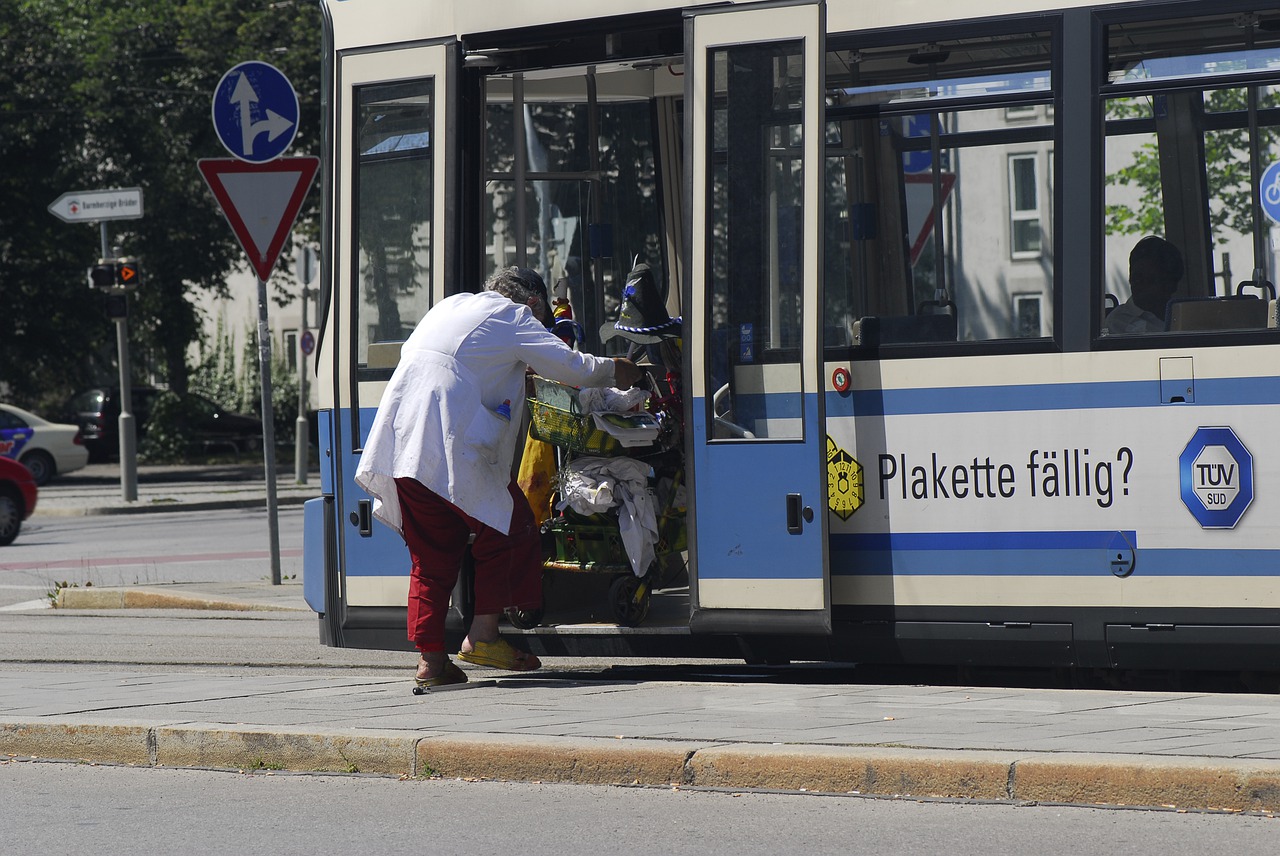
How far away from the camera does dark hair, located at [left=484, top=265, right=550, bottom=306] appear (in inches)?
305

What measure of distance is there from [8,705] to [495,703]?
201 cm

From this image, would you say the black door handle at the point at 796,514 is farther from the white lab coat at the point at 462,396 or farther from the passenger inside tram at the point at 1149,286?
the passenger inside tram at the point at 1149,286

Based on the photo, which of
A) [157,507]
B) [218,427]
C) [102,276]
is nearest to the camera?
[102,276]

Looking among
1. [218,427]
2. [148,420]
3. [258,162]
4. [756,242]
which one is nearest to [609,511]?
[756,242]

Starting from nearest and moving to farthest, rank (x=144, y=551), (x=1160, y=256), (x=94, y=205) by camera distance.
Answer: (x=1160, y=256) → (x=144, y=551) → (x=94, y=205)

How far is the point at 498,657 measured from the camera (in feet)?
25.7

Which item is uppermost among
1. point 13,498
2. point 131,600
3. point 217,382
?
point 217,382

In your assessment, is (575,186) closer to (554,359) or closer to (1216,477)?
(554,359)

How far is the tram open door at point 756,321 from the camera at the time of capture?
7.45m

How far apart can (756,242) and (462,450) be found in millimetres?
1474

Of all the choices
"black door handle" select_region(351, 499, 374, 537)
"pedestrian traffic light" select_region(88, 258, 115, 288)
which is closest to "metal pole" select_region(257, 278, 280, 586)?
"black door handle" select_region(351, 499, 374, 537)

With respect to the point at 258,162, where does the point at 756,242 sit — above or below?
below

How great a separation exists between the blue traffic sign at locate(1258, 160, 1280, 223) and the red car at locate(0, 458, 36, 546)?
52.3ft

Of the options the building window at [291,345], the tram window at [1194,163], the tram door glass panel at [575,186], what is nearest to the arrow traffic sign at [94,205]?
the tram door glass panel at [575,186]
